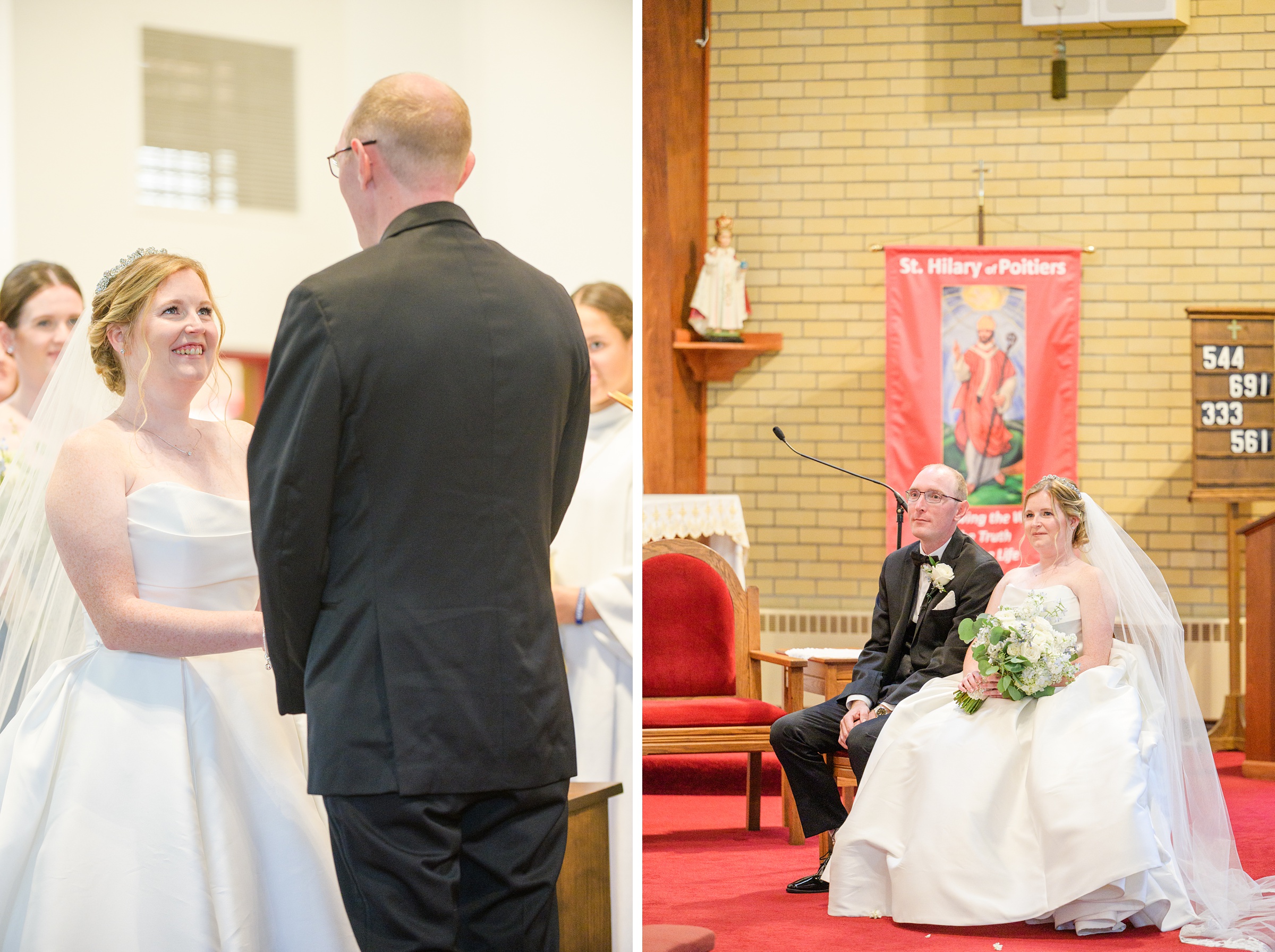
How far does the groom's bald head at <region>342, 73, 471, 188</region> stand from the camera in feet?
5.61

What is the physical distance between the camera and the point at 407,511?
1644 millimetres

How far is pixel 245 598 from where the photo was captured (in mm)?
2279

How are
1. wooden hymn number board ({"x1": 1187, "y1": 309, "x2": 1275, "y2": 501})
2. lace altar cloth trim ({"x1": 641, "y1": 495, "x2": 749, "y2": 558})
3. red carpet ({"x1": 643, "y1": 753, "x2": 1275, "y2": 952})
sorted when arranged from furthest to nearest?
wooden hymn number board ({"x1": 1187, "y1": 309, "x2": 1275, "y2": 501}), lace altar cloth trim ({"x1": 641, "y1": 495, "x2": 749, "y2": 558}), red carpet ({"x1": 643, "y1": 753, "x2": 1275, "y2": 952})

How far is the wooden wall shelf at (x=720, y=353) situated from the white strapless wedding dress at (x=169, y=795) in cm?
503

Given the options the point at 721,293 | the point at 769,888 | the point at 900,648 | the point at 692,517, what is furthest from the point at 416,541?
the point at 721,293

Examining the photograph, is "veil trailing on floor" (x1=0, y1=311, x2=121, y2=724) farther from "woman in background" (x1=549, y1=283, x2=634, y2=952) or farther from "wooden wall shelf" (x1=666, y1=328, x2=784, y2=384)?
"wooden wall shelf" (x1=666, y1=328, x2=784, y2=384)

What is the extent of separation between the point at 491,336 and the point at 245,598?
2.96ft

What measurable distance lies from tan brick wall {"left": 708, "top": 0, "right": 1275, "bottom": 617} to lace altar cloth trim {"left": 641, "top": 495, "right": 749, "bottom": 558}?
1.22 meters

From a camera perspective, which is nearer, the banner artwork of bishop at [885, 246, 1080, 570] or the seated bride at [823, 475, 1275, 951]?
the seated bride at [823, 475, 1275, 951]

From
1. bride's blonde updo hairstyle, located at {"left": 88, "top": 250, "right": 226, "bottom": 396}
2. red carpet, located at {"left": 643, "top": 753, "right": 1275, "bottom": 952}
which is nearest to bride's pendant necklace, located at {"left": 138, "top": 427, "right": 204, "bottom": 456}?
bride's blonde updo hairstyle, located at {"left": 88, "top": 250, "right": 226, "bottom": 396}

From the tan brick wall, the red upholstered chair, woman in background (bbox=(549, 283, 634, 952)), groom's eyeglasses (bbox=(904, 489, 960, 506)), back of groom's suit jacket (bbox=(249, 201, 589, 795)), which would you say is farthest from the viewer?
the tan brick wall

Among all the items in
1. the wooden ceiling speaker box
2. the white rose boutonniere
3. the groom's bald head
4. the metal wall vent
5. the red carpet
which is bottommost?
the red carpet

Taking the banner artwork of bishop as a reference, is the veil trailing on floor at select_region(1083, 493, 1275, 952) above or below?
below

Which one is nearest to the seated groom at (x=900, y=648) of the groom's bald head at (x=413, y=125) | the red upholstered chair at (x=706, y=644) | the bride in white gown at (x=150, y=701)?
the red upholstered chair at (x=706, y=644)
